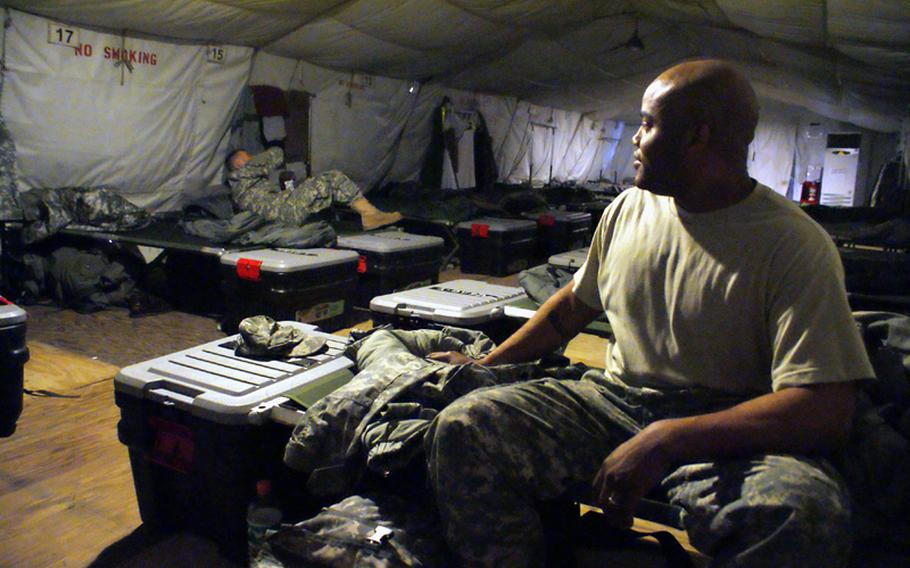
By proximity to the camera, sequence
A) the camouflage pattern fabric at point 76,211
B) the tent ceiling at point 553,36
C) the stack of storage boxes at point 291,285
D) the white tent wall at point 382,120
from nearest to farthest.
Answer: the stack of storage boxes at point 291,285, the tent ceiling at point 553,36, the camouflage pattern fabric at point 76,211, the white tent wall at point 382,120

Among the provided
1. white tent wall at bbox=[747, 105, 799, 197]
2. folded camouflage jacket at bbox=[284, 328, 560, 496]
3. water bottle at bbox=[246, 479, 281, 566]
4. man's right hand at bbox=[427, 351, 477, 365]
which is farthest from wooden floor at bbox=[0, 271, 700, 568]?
white tent wall at bbox=[747, 105, 799, 197]

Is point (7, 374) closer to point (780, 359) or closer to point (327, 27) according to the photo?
point (780, 359)

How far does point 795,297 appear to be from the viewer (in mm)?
1289

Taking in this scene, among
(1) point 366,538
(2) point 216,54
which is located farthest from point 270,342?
(2) point 216,54

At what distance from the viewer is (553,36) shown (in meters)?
7.04

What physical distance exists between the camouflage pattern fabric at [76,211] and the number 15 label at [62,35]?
97 cm

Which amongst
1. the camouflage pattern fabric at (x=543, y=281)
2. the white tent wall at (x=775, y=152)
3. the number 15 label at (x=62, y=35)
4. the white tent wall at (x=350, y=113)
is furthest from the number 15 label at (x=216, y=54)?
the white tent wall at (x=775, y=152)

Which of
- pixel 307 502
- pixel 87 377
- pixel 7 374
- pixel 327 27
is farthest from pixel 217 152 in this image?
pixel 307 502

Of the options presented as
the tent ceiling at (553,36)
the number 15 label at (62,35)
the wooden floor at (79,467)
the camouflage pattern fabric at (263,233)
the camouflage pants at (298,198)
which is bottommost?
the wooden floor at (79,467)

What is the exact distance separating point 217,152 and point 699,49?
17.3 feet

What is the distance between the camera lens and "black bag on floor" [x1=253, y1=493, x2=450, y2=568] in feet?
4.55

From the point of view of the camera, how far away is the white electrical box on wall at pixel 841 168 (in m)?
11.8

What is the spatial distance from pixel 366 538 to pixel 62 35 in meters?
4.52

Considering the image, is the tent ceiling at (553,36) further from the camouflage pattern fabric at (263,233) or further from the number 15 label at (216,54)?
the camouflage pattern fabric at (263,233)
